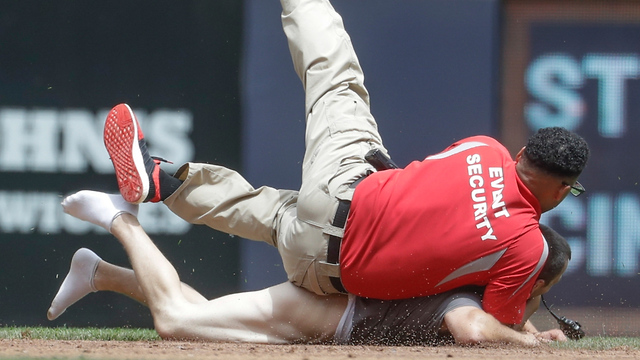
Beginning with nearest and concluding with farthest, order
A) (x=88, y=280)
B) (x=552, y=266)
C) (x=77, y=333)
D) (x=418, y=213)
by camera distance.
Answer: (x=418, y=213) → (x=552, y=266) → (x=88, y=280) → (x=77, y=333)

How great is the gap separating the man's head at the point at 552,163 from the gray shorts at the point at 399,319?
19.0 inches

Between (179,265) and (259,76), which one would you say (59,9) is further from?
(179,265)

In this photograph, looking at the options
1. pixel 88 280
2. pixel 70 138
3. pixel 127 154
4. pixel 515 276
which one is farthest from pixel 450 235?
pixel 70 138

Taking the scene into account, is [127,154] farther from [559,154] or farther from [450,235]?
[559,154]

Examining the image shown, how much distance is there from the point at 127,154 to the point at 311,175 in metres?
0.77

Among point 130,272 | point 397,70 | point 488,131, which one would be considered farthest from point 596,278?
point 130,272

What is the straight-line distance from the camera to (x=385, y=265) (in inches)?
120

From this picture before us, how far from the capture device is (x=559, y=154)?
121 inches

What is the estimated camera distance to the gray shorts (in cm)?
320

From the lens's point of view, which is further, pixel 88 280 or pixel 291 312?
pixel 88 280

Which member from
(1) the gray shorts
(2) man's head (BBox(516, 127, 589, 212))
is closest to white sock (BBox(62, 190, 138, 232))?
(1) the gray shorts

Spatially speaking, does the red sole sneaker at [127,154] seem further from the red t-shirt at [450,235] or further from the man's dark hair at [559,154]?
the man's dark hair at [559,154]

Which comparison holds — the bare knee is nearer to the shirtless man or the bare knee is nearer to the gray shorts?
the shirtless man

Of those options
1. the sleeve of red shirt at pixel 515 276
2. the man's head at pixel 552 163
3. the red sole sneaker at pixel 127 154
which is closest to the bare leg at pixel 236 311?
the red sole sneaker at pixel 127 154
